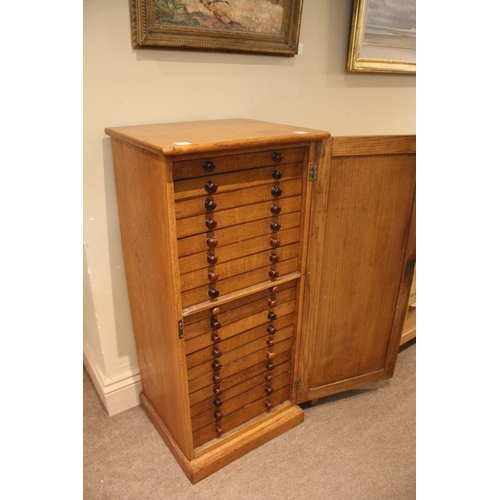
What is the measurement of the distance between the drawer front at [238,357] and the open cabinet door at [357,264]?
0.33 ft

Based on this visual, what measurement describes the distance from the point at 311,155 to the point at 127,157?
0.63 metres

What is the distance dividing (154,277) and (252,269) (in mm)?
348

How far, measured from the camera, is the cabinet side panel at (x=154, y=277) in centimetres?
123

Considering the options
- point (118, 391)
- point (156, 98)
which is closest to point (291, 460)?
point (118, 391)

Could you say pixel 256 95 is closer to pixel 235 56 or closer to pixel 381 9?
pixel 235 56

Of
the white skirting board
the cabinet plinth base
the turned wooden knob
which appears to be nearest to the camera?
the turned wooden knob

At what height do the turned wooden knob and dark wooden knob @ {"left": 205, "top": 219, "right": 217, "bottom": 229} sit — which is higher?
dark wooden knob @ {"left": 205, "top": 219, "right": 217, "bottom": 229}

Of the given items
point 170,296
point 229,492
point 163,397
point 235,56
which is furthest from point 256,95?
point 229,492

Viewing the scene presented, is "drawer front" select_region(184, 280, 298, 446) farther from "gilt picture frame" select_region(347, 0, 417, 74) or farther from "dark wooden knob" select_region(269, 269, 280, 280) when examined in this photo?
"gilt picture frame" select_region(347, 0, 417, 74)

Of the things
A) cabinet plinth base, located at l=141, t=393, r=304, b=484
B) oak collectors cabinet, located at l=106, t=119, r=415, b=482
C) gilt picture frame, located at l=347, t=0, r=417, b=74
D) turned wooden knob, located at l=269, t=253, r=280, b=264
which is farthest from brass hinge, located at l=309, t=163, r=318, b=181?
cabinet plinth base, located at l=141, t=393, r=304, b=484

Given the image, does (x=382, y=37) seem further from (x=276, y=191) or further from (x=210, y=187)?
(x=210, y=187)

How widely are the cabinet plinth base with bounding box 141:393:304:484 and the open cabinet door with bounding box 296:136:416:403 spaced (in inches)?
3.9

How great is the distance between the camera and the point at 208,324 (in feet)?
4.70

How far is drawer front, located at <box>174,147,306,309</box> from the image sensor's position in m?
1.22
